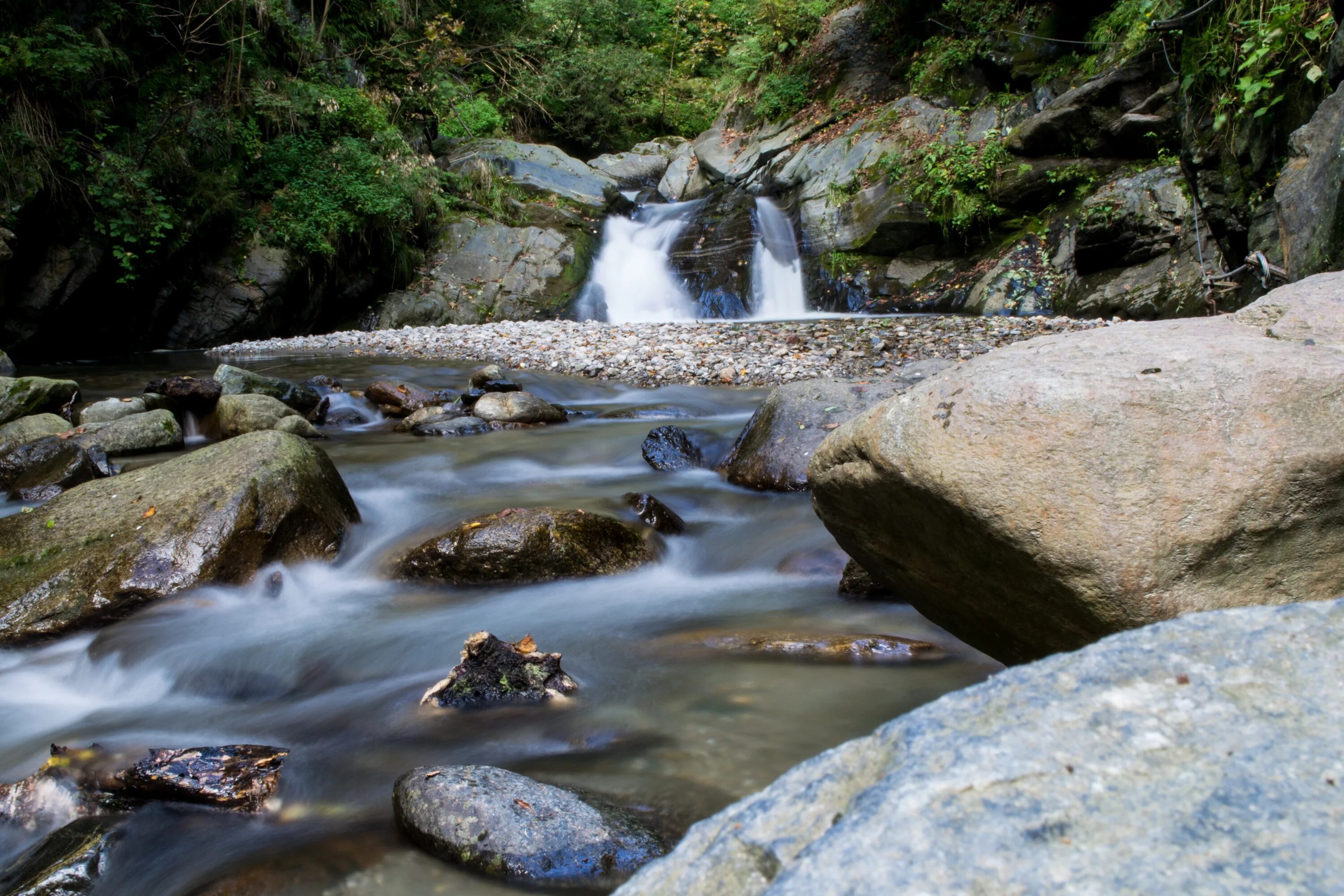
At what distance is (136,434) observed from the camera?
6824 millimetres

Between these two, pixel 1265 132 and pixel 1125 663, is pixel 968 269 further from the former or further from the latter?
pixel 1125 663

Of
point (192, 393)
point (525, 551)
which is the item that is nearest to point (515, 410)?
point (192, 393)

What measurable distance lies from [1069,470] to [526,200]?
16.7m

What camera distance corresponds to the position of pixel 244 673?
11.8ft

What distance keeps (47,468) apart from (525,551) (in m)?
4.01

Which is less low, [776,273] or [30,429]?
[776,273]

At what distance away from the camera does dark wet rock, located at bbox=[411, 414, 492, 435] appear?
742 centimetres

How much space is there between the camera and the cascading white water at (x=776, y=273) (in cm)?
1431

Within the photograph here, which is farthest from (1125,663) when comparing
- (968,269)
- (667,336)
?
(968,269)

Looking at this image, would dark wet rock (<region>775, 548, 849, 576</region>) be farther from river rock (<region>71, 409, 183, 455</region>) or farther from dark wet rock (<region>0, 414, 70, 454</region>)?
dark wet rock (<region>0, 414, 70, 454</region>)

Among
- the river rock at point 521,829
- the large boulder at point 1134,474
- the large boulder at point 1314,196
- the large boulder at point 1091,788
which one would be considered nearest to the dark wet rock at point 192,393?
the river rock at point 521,829

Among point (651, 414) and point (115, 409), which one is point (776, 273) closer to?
point (651, 414)

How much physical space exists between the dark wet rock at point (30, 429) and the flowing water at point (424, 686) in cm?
80

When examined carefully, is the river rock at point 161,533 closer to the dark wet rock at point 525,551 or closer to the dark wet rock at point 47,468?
the dark wet rock at point 525,551
